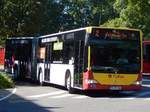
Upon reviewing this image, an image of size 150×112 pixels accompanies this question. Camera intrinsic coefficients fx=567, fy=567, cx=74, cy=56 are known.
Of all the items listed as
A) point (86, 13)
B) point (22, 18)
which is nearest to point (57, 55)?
point (22, 18)

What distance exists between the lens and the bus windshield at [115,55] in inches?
889

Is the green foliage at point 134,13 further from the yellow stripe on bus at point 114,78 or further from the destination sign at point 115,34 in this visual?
the yellow stripe on bus at point 114,78

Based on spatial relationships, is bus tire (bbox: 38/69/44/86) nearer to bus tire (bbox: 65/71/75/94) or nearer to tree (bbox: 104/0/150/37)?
bus tire (bbox: 65/71/75/94)

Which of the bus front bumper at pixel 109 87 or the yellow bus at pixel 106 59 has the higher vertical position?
the yellow bus at pixel 106 59

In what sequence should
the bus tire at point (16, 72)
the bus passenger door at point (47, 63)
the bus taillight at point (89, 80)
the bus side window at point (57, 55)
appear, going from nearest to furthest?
the bus taillight at point (89, 80), the bus side window at point (57, 55), the bus passenger door at point (47, 63), the bus tire at point (16, 72)

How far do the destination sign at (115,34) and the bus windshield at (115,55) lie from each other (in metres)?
0.12

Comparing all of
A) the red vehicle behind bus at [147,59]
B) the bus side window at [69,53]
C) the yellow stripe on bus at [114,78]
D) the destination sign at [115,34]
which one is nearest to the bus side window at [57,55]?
the bus side window at [69,53]

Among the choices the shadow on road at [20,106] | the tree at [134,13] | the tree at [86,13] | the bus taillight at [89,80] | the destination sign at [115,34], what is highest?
the tree at [86,13]

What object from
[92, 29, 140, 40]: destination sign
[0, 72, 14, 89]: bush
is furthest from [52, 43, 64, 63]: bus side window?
[92, 29, 140, 40]: destination sign

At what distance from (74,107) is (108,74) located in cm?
471

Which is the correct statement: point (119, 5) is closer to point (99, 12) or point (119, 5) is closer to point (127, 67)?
point (127, 67)

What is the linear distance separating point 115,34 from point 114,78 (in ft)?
5.89

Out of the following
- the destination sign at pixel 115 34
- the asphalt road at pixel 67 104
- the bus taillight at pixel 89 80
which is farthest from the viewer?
the destination sign at pixel 115 34

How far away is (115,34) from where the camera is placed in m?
23.0
